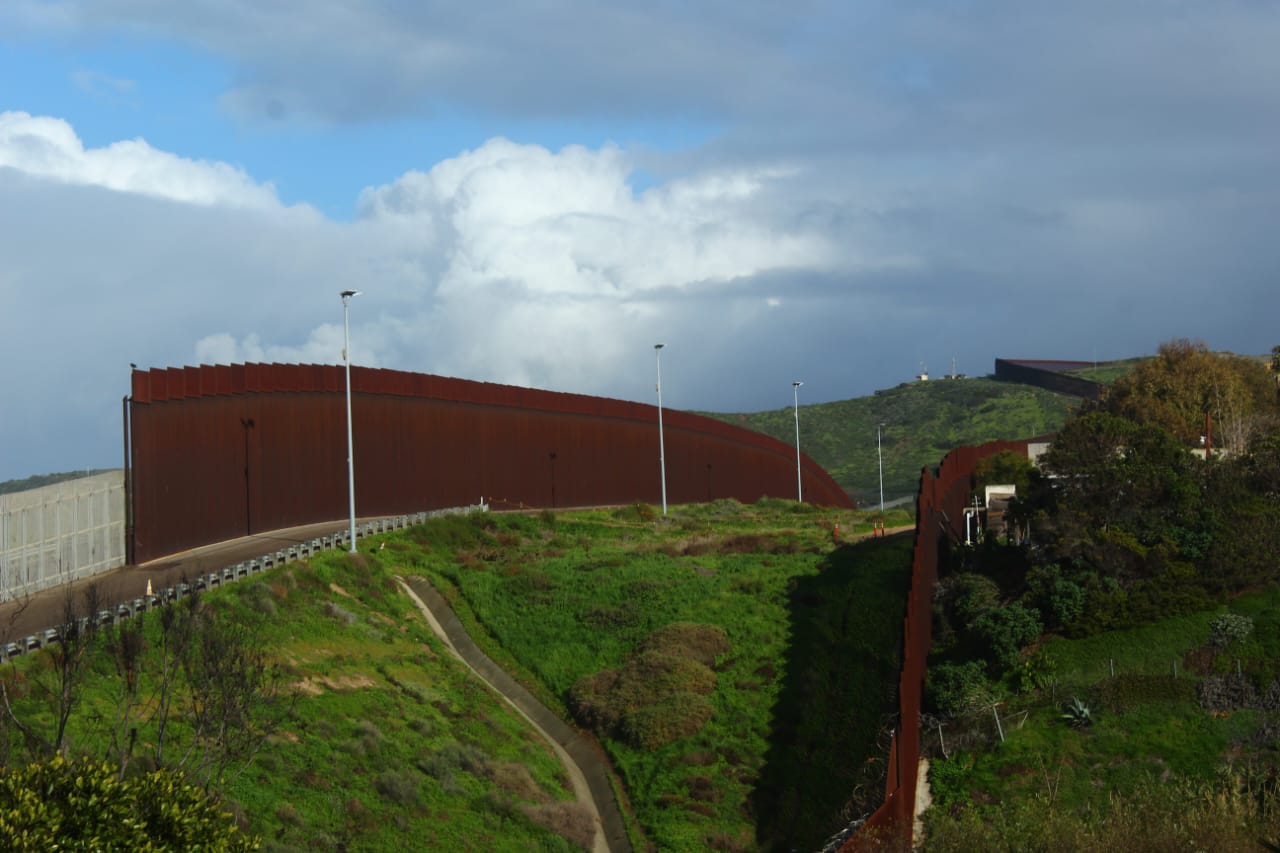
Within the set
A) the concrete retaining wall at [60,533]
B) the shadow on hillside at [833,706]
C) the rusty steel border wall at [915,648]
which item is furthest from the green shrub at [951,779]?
the concrete retaining wall at [60,533]

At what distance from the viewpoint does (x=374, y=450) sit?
200 ft

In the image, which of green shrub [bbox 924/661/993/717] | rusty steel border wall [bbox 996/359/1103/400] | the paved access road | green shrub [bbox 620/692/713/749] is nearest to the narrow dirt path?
green shrub [bbox 620/692/713/749]

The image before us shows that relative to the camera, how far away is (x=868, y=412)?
7416 inches

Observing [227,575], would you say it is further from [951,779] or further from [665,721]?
[951,779]

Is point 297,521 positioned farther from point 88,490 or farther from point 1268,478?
point 1268,478

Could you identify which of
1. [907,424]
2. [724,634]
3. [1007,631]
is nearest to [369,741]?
[724,634]

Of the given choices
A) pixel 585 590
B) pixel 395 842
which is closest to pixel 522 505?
pixel 585 590

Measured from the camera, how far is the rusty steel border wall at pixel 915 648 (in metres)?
26.8

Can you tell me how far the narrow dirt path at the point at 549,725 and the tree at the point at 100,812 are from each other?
14688mm

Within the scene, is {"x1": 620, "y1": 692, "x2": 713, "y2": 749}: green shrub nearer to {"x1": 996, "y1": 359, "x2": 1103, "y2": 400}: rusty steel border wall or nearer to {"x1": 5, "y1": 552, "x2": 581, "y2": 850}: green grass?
{"x1": 5, "y1": 552, "x2": 581, "y2": 850}: green grass

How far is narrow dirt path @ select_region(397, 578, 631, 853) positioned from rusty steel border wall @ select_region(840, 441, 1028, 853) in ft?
21.7

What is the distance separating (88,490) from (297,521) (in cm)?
1474

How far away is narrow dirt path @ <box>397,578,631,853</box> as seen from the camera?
107ft

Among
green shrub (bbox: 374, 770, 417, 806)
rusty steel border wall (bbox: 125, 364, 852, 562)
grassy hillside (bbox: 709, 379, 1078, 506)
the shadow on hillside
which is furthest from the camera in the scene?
grassy hillside (bbox: 709, 379, 1078, 506)
